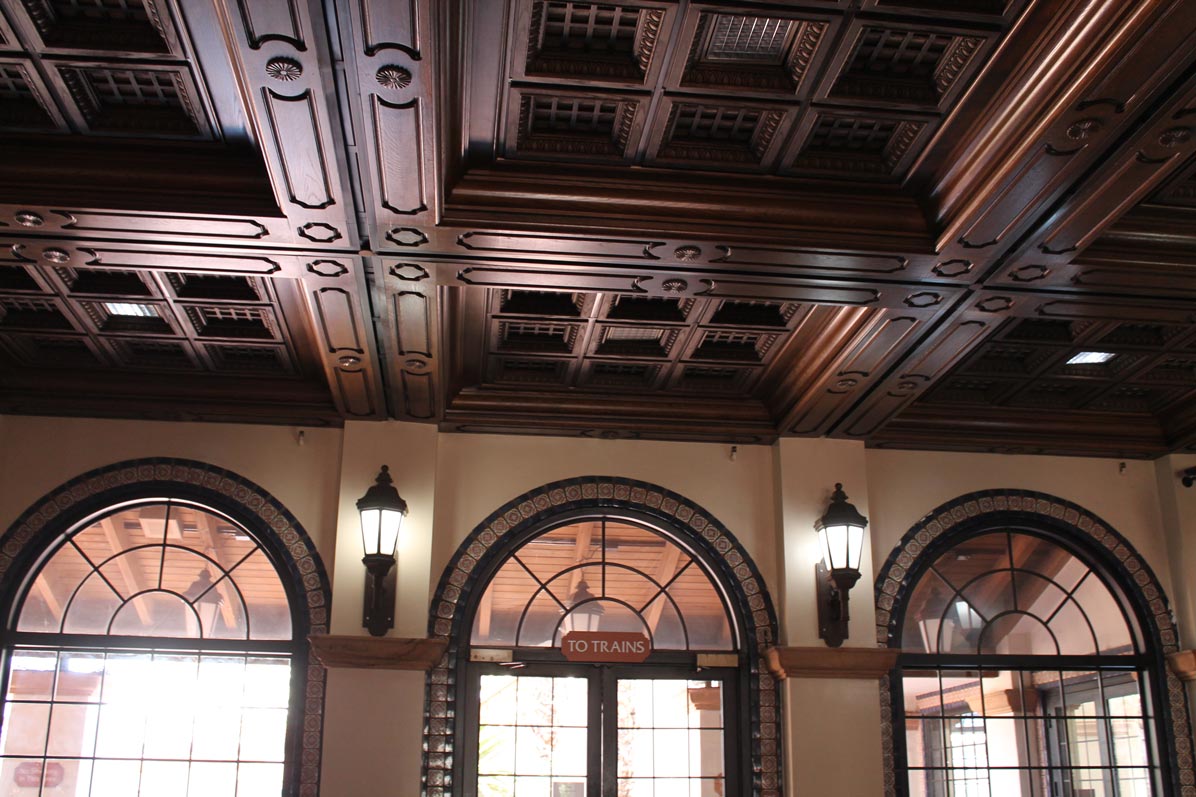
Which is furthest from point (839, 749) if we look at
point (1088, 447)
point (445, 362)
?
point (445, 362)

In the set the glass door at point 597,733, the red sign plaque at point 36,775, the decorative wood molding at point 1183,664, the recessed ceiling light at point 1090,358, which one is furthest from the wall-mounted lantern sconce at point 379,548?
the decorative wood molding at point 1183,664

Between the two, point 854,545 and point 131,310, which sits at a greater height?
point 131,310

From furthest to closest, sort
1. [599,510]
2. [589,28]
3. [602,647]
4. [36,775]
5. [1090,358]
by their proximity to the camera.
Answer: [599,510] < [602,647] < [1090,358] < [36,775] < [589,28]

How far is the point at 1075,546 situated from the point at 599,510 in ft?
10.8

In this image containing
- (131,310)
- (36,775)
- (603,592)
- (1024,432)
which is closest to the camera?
(131,310)

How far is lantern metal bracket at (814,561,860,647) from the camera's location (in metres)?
7.31

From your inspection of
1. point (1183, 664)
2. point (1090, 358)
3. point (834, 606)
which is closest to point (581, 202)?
point (834, 606)

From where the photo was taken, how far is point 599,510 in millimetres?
7797

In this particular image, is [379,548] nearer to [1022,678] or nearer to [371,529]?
[371,529]

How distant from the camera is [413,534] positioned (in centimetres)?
732

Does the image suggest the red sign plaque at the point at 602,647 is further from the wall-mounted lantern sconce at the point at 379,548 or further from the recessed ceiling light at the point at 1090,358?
the recessed ceiling light at the point at 1090,358

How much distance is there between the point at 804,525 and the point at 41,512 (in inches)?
187

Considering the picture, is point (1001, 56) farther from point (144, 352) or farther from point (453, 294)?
point (144, 352)

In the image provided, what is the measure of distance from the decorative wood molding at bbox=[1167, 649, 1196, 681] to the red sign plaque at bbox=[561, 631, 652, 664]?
11.4 ft
